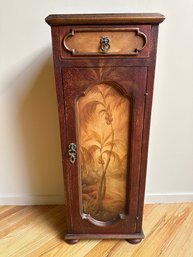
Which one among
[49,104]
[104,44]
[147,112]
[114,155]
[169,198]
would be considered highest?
[104,44]

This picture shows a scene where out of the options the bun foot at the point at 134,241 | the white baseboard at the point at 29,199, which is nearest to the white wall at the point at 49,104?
the white baseboard at the point at 29,199

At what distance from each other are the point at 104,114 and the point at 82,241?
0.79m

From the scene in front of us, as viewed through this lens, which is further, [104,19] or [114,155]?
[114,155]

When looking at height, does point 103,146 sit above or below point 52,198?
above

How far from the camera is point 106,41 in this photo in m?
0.88

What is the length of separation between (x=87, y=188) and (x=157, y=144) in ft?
1.88

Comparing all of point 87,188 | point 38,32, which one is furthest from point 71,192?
point 38,32

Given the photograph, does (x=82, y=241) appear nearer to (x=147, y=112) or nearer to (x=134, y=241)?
(x=134, y=241)

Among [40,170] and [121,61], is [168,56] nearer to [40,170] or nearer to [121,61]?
[121,61]

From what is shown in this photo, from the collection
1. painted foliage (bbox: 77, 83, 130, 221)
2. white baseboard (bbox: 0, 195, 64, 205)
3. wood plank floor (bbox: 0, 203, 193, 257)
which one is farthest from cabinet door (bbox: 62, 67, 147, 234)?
white baseboard (bbox: 0, 195, 64, 205)

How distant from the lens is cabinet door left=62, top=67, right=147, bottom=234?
3.13ft

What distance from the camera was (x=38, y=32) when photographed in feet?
4.05

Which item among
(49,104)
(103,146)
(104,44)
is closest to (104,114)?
(103,146)

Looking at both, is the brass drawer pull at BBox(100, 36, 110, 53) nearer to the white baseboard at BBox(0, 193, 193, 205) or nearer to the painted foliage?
the painted foliage
